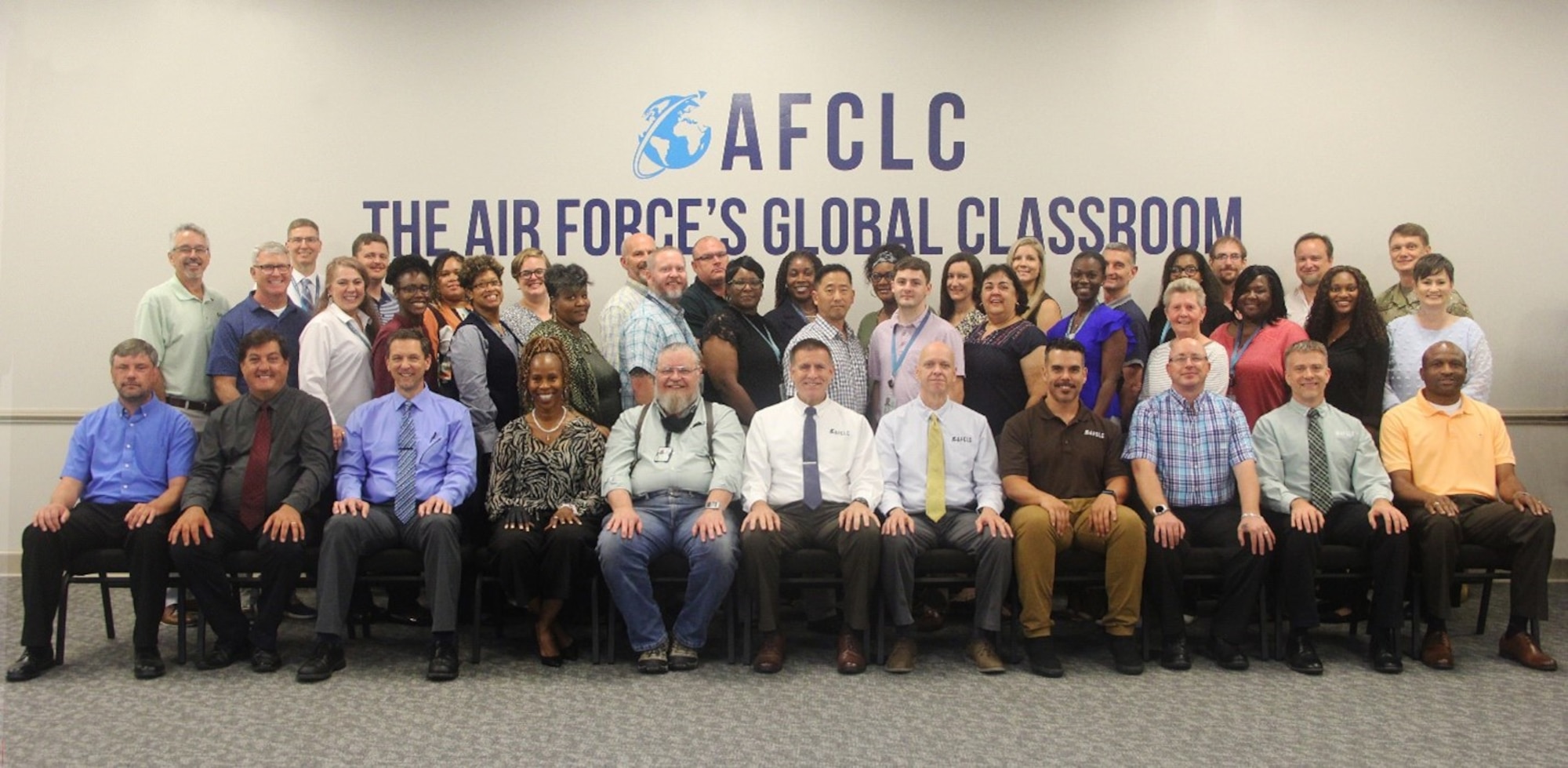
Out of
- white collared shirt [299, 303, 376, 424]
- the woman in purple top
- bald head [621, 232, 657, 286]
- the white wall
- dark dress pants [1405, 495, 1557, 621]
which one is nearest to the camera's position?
dark dress pants [1405, 495, 1557, 621]

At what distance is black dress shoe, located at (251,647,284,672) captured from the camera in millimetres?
4285

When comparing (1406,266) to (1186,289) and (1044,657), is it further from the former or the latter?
(1044,657)

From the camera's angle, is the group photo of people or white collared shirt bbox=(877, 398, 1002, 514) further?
white collared shirt bbox=(877, 398, 1002, 514)

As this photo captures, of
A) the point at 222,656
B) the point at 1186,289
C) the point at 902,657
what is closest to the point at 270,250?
the point at 222,656

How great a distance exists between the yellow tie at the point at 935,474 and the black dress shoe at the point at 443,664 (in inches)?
69.9

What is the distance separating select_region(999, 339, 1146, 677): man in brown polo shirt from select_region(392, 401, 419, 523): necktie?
86.6 inches

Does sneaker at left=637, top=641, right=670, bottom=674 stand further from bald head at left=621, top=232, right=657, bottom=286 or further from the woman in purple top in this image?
the woman in purple top

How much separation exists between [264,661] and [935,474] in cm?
249

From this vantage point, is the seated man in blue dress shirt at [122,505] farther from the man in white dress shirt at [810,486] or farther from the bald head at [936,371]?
the bald head at [936,371]

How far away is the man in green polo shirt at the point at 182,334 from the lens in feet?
16.8

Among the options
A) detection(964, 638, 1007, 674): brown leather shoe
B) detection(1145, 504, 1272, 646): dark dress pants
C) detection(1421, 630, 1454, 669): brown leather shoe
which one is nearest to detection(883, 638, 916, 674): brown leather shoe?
detection(964, 638, 1007, 674): brown leather shoe

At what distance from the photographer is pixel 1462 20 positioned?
6047 millimetres

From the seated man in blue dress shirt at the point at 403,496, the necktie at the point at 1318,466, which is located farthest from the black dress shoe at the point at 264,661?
the necktie at the point at 1318,466

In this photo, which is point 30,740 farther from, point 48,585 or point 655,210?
point 655,210
